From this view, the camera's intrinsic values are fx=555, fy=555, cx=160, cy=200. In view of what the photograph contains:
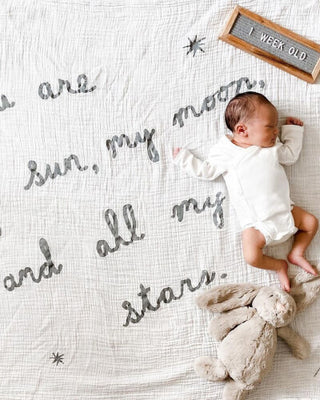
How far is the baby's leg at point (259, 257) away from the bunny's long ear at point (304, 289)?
0.02 metres

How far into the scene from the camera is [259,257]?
1241 mm

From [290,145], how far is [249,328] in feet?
1.38

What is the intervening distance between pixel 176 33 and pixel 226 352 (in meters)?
0.75

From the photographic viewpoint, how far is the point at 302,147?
1.29 meters

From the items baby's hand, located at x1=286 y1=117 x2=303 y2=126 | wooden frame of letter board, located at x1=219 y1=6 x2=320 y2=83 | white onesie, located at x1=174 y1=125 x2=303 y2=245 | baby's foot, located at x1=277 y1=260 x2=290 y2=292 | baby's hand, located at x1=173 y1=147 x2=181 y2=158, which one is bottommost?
baby's foot, located at x1=277 y1=260 x2=290 y2=292

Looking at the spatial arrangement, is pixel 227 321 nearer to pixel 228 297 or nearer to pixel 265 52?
pixel 228 297

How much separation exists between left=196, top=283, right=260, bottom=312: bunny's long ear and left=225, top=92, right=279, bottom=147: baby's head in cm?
33

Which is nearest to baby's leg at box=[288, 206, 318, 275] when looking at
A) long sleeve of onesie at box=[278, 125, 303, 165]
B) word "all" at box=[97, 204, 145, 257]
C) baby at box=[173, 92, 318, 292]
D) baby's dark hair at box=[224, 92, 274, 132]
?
baby at box=[173, 92, 318, 292]

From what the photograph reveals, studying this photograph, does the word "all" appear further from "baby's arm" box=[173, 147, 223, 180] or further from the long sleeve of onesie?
the long sleeve of onesie

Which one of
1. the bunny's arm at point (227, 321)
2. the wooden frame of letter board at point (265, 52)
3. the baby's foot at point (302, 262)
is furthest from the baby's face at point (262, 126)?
the bunny's arm at point (227, 321)

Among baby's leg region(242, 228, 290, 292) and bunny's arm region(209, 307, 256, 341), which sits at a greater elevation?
baby's leg region(242, 228, 290, 292)

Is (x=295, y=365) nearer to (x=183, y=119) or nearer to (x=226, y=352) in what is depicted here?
(x=226, y=352)

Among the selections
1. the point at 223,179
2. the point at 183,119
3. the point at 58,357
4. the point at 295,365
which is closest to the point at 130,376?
the point at 58,357

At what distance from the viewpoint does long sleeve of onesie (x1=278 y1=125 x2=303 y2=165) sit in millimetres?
1262
